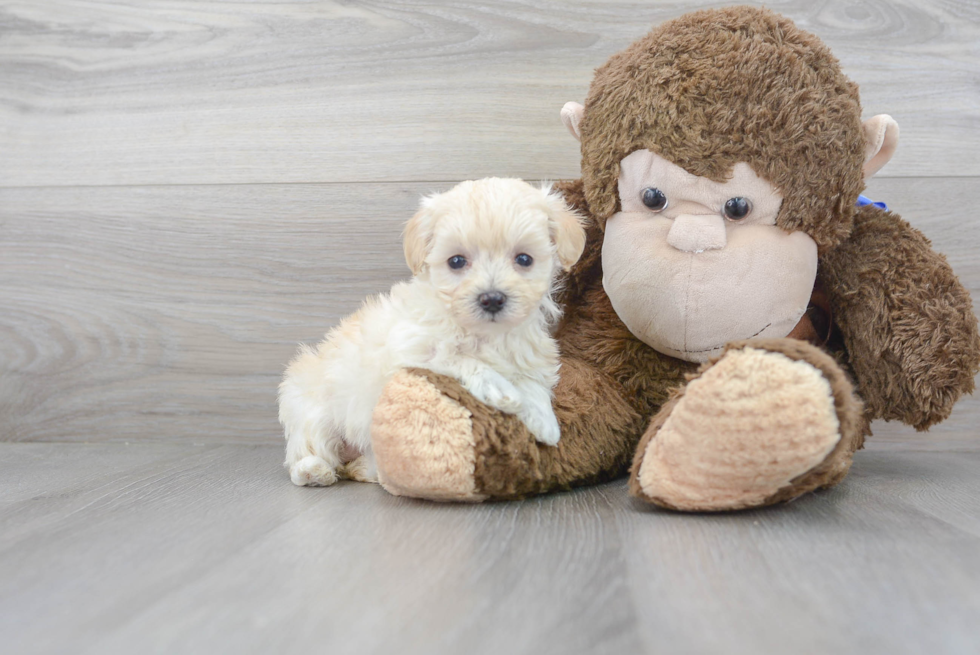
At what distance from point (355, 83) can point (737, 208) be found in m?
0.84

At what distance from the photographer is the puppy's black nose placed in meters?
0.93

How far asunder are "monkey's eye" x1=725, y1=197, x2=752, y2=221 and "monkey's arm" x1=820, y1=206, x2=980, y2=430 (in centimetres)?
22

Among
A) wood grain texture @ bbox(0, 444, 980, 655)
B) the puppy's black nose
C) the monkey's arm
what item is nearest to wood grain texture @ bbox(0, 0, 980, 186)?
the monkey's arm

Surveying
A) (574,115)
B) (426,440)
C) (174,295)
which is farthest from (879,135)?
(174,295)

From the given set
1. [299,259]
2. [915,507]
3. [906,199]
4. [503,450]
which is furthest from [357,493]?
[906,199]

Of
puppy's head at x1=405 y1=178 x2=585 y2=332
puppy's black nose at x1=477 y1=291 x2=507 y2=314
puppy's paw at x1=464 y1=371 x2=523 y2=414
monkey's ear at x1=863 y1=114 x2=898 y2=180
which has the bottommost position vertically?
puppy's paw at x1=464 y1=371 x2=523 y2=414

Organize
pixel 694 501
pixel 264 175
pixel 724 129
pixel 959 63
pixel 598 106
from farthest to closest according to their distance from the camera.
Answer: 1. pixel 264 175
2. pixel 959 63
3. pixel 598 106
4. pixel 724 129
5. pixel 694 501

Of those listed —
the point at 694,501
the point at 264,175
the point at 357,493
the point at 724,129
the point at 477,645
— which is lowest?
the point at 357,493

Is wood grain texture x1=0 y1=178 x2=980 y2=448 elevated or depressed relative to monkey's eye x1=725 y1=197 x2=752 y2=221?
depressed

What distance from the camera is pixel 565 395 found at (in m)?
1.06

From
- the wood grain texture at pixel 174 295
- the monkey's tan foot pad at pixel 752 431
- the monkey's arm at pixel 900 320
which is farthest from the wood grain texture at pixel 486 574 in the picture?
the wood grain texture at pixel 174 295

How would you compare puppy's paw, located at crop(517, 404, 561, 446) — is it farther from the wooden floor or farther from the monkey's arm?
the monkey's arm

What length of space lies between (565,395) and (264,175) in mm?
822

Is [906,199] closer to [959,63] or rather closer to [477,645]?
[959,63]
